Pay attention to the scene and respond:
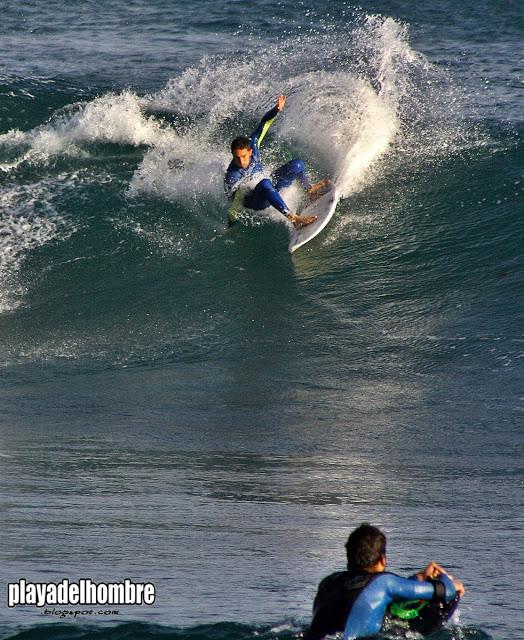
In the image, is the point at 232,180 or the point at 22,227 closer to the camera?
the point at 232,180

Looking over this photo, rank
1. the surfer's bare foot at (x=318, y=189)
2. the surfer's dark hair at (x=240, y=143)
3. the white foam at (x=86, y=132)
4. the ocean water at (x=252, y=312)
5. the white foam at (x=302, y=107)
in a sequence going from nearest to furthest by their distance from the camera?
the ocean water at (x=252, y=312) < the surfer's dark hair at (x=240, y=143) < the surfer's bare foot at (x=318, y=189) < the white foam at (x=302, y=107) < the white foam at (x=86, y=132)

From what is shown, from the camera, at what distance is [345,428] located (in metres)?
8.11

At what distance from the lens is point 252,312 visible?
11.4m

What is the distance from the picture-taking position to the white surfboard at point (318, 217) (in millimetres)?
12422

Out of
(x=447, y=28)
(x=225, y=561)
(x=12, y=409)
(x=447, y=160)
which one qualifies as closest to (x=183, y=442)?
(x=12, y=409)

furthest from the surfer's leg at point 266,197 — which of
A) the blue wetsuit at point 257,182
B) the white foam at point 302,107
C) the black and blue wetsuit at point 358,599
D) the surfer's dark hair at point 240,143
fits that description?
the black and blue wetsuit at point 358,599

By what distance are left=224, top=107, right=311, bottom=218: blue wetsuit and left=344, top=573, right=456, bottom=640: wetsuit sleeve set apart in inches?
312

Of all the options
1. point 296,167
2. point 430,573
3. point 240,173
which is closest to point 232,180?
point 240,173

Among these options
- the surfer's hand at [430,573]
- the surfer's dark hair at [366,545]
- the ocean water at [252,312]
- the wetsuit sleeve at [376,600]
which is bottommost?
the wetsuit sleeve at [376,600]

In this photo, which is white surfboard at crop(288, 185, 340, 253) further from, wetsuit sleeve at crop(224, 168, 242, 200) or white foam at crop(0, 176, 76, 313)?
white foam at crop(0, 176, 76, 313)

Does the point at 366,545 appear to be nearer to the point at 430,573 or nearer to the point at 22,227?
the point at 430,573

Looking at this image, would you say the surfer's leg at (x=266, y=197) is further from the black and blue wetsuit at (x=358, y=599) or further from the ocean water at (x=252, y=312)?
the black and blue wetsuit at (x=358, y=599)

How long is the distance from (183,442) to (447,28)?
1360 centimetres

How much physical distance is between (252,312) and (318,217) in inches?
70.3
